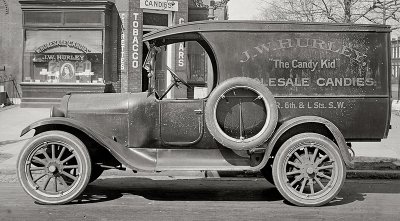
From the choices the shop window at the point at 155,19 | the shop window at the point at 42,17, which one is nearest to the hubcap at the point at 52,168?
the shop window at the point at 42,17

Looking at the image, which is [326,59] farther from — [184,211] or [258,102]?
[184,211]

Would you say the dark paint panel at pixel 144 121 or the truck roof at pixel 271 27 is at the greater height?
the truck roof at pixel 271 27

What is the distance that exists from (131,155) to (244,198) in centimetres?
153

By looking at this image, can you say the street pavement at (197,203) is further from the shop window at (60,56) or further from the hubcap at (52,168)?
the shop window at (60,56)

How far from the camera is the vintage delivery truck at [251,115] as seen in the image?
657 centimetres

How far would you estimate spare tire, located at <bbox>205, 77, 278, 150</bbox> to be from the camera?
6531 mm

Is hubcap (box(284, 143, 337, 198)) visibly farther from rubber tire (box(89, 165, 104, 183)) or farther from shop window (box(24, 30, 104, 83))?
shop window (box(24, 30, 104, 83))

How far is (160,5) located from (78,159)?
582 inches

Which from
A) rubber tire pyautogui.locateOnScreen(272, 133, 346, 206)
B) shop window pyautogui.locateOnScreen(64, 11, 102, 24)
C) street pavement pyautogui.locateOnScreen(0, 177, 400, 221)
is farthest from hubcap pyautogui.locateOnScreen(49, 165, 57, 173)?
shop window pyautogui.locateOnScreen(64, 11, 102, 24)

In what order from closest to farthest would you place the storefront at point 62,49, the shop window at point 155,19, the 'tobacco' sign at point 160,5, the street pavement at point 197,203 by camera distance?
the street pavement at point 197,203
the storefront at point 62,49
the 'tobacco' sign at point 160,5
the shop window at point 155,19

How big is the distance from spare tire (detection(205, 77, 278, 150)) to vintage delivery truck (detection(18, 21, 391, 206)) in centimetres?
1

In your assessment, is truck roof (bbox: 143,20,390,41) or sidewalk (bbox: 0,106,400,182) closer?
truck roof (bbox: 143,20,390,41)

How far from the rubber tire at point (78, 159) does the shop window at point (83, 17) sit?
42.4 ft

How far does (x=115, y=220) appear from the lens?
5.95 meters
